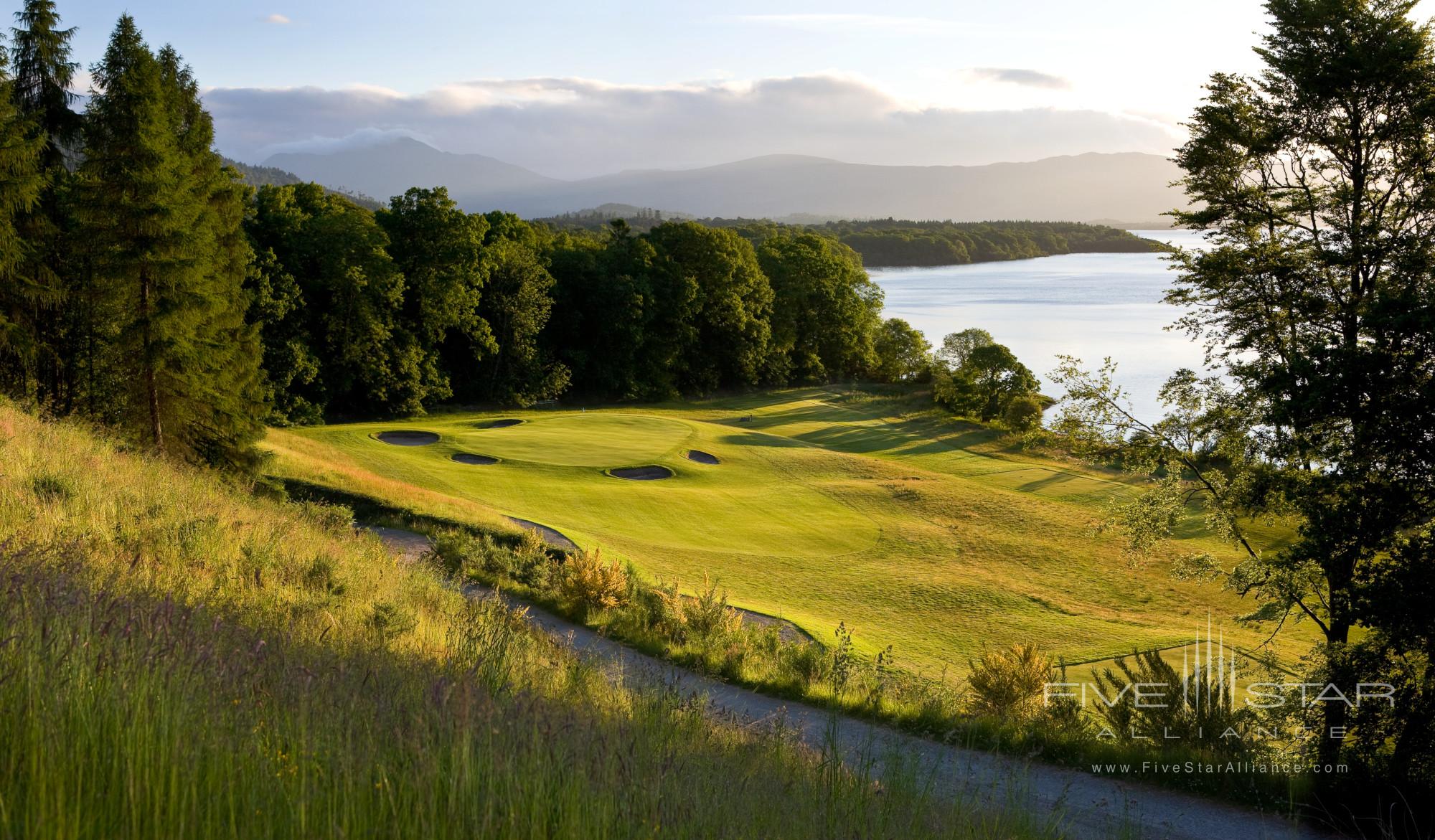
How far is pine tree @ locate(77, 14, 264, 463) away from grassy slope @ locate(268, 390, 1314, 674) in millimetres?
3063

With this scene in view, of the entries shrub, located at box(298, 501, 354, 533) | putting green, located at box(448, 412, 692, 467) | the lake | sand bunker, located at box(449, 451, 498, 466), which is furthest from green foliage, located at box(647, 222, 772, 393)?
shrub, located at box(298, 501, 354, 533)

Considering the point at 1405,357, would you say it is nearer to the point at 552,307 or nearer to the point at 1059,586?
the point at 1059,586

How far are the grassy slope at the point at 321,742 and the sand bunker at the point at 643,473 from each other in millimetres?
27162

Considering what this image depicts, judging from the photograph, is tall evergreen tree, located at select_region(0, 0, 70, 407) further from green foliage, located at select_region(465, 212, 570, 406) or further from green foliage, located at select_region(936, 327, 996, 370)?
green foliage, located at select_region(936, 327, 996, 370)

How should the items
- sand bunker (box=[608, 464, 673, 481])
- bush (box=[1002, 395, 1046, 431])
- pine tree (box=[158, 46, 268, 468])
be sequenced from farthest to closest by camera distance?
bush (box=[1002, 395, 1046, 431])
sand bunker (box=[608, 464, 673, 481])
pine tree (box=[158, 46, 268, 468])

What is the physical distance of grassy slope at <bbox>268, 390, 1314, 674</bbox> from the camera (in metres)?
21.6

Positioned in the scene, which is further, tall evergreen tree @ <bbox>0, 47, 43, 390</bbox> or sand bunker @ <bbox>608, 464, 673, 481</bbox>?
sand bunker @ <bbox>608, 464, 673, 481</bbox>

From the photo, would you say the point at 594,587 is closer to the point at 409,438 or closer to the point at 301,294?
the point at 409,438

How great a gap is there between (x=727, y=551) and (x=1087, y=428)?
1141 cm

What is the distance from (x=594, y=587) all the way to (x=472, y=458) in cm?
2013

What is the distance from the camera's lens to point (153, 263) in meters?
21.5

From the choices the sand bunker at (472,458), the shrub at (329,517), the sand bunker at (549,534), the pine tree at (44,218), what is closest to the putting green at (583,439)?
the sand bunker at (472,458)

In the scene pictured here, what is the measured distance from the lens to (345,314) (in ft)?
155

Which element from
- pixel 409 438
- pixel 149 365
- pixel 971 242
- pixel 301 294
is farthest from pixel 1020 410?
pixel 971 242
